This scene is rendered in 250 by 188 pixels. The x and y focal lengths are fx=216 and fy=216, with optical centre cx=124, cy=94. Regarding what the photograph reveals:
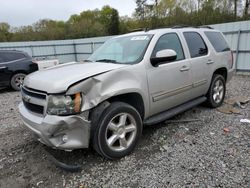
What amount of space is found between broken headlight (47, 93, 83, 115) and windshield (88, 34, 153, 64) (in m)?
1.13

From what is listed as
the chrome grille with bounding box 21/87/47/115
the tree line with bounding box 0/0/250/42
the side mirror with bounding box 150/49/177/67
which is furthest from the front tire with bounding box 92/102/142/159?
the tree line with bounding box 0/0/250/42

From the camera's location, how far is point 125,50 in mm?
3705

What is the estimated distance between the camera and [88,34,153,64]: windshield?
3434mm

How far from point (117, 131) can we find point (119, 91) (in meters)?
0.57

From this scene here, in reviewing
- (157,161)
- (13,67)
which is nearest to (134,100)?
(157,161)

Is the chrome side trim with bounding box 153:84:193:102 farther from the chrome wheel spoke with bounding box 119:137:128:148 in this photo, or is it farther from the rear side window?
the rear side window

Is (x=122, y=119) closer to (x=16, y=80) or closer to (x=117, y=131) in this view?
(x=117, y=131)

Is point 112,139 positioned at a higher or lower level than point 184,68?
lower

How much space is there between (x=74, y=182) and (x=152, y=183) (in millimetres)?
966

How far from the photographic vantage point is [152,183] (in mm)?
2590

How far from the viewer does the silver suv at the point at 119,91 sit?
258 centimetres

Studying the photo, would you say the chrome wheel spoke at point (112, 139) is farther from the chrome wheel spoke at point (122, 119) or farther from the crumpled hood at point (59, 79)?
the crumpled hood at point (59, 79)

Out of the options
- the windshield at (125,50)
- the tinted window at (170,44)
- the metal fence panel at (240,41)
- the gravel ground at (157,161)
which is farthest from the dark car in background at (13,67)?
the metal fence panel at (240,41)

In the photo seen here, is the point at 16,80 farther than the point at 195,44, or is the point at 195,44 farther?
the point at 16,80
